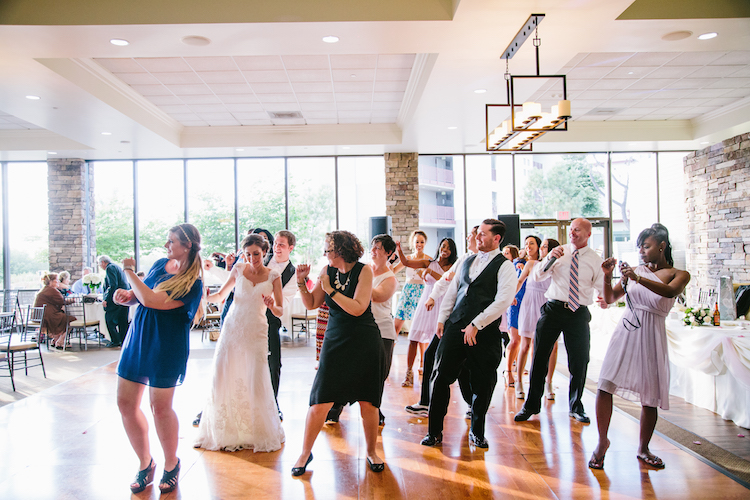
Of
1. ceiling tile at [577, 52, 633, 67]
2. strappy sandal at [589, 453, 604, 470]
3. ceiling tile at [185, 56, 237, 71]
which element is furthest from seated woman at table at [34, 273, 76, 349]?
ceiling tile at [577, 52, 633, 67]

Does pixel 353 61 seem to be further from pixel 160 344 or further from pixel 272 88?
pixel 160 344

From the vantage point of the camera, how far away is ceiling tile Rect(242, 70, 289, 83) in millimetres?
6914

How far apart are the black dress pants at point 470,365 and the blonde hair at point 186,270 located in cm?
175

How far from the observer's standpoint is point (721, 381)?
14.5 feet

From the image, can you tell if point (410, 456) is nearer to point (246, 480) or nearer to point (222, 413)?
point (246, 480)

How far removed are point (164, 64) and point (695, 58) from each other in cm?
688

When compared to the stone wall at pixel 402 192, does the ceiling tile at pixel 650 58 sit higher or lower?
higher

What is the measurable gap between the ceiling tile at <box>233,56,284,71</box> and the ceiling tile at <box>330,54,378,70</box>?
698 millimetres

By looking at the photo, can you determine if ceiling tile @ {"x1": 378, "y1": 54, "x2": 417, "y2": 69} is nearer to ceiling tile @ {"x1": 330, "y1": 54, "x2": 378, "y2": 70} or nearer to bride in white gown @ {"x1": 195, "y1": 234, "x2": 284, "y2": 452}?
ceiling tile @ {"x1": 330, "y1": 54, "x2": 378, "y2": 70}

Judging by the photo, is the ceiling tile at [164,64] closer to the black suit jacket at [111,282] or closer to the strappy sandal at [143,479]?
the black suit jacket at [111,282]

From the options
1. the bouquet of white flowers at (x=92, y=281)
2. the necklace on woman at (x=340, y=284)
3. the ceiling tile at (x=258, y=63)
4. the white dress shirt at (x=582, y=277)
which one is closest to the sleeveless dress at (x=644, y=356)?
the white dress shirt at (x=582, y=277)

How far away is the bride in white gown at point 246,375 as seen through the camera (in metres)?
3.56

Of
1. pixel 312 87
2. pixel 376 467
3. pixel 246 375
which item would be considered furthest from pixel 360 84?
pixel 376 467

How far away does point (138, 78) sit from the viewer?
23.2 ft
